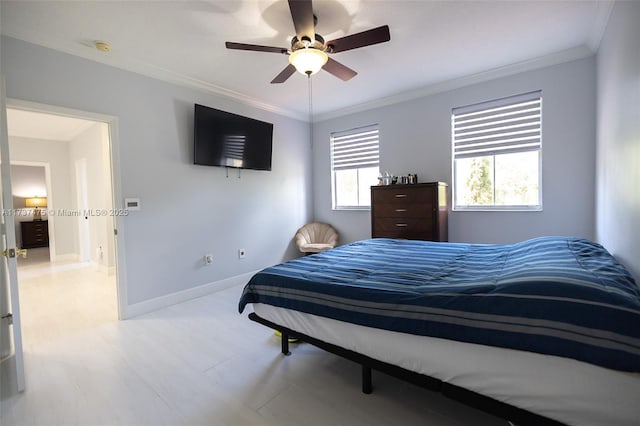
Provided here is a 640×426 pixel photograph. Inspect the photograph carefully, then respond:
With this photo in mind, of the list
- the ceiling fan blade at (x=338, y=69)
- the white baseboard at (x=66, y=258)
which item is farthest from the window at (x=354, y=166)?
the white baseboard at (x=66, y=258)

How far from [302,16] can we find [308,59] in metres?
0.30

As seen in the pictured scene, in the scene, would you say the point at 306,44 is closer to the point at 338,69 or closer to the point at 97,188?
the point at 338,69

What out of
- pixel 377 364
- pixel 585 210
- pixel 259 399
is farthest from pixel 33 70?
pixel 585 210

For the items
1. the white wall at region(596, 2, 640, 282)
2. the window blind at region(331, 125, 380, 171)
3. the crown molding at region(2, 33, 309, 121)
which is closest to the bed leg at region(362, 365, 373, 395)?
the white wall at region(596, 2, 640, 282)

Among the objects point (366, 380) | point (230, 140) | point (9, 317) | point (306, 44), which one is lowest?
point (366, 380)

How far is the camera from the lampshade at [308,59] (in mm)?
2139

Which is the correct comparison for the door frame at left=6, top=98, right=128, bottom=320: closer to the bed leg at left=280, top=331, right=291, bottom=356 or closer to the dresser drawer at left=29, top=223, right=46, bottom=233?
the bed leg at left=280, top=331, right=291, bottom=356

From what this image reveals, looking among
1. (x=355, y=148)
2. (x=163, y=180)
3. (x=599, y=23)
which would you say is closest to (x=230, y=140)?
(x=163, y=180)

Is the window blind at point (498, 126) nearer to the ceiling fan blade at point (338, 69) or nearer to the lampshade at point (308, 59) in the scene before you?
the ceiling fan blade at point (338, 69)

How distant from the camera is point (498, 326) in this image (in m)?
1.17

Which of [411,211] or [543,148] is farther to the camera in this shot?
[411,211]

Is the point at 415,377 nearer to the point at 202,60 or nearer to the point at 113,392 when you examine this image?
the point at 113,392

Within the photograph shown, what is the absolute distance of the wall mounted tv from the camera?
3.49m

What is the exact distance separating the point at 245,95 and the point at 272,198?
5.17 feet
